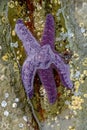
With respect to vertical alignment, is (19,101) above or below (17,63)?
below

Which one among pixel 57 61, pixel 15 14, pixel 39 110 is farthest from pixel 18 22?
pixel 39 110

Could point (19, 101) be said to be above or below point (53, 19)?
below

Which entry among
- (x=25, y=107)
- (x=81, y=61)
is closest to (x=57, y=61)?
(x=81, y=61)

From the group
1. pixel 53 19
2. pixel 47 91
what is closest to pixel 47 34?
pixel 53 19

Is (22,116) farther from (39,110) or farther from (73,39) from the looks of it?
(73,39)

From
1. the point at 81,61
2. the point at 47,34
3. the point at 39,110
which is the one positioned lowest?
the point at 39,110

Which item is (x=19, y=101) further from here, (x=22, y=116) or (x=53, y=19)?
(x=53, y=19)

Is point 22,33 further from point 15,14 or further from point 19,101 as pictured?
point 19,101
